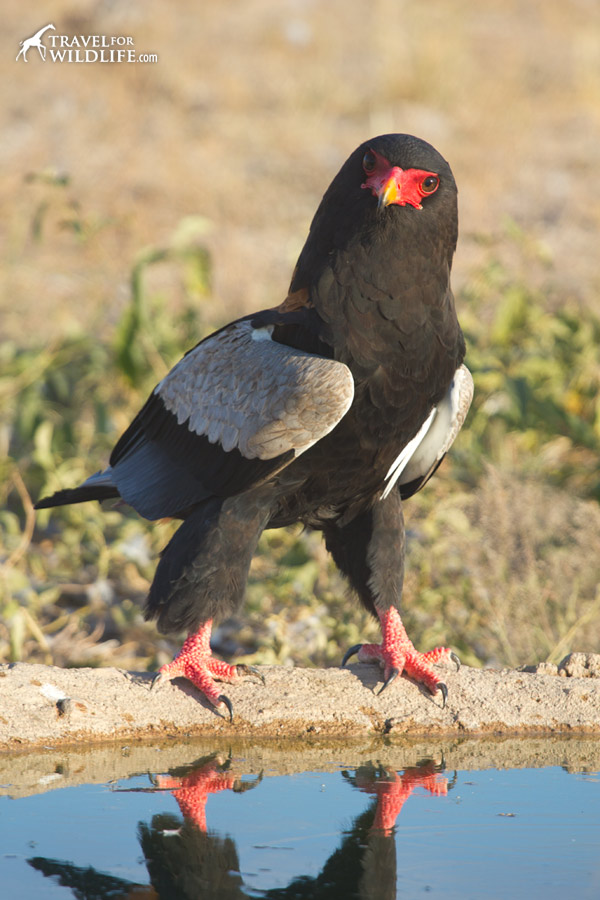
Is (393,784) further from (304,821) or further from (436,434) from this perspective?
(436,434)

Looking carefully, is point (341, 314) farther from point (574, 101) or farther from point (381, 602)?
point (574, 101)

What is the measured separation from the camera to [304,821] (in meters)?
2.85

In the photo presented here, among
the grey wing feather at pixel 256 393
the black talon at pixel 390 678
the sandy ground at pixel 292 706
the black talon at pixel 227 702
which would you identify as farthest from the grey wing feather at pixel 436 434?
the black talon at pixel 227 702

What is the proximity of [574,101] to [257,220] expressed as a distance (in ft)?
22.5

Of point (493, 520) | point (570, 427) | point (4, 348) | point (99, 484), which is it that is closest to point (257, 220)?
point (4, 348)

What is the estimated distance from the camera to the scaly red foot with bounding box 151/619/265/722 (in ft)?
11.7

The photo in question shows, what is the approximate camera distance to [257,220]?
12789 millimetres

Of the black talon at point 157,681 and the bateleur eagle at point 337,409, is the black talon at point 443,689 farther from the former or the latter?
the black talon at point 157,681

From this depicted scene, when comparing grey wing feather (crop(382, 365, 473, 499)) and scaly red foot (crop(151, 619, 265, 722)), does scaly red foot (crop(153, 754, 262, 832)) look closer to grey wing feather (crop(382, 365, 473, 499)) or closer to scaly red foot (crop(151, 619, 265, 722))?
scaly red foot (crop(151, 619, 265, 722))

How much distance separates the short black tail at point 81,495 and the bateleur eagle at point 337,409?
255 millimetres

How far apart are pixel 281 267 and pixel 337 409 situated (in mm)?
7934

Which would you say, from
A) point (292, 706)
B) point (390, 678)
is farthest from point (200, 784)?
point (390, 678)

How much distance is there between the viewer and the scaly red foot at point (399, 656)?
12.1 ft

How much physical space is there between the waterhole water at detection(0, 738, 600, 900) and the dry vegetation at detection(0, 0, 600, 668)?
56.6 inches
